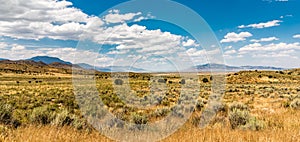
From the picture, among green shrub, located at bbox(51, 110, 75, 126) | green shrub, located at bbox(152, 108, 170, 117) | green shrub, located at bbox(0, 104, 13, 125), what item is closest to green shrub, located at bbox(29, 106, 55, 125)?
green shrub, located at bbox(51, 110, 75, 126)

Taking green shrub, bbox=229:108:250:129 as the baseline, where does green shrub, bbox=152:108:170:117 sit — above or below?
below

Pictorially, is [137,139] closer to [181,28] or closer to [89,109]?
[181,28]

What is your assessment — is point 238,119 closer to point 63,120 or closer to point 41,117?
point 63,120

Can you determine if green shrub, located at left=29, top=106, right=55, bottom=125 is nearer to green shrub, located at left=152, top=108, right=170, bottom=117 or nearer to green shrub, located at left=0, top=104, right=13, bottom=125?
green shrub, located at left=0, top=104, right=13, bottom=125

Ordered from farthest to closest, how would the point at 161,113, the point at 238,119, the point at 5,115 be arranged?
1. the point at 161,113
2. the point at 238,119
3. the point at 5,115

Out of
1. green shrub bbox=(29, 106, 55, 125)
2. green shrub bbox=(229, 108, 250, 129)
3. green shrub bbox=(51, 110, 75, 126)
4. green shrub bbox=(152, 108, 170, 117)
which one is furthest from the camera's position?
green shrub bbox=(152, 108, 170, 117)

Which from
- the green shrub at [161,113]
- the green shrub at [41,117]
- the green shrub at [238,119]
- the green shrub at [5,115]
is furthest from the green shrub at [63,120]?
the green shrub at [238,119]

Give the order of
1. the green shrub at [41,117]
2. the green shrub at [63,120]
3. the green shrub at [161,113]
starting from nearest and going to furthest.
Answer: the green shrub at [63,120], the green shrub at [41,117], the green shrub at [161,113]

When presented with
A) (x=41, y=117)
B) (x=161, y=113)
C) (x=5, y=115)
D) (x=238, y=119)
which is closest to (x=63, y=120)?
(x=41, y=117)

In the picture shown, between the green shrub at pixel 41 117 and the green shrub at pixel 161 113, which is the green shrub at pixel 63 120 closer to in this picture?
the green shrub at pixel 41 117

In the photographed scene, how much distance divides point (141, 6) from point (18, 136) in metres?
5.87

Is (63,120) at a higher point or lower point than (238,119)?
higher

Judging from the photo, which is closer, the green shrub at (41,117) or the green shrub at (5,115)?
the green shrub at (5,115)

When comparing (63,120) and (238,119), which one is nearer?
(63,120)
